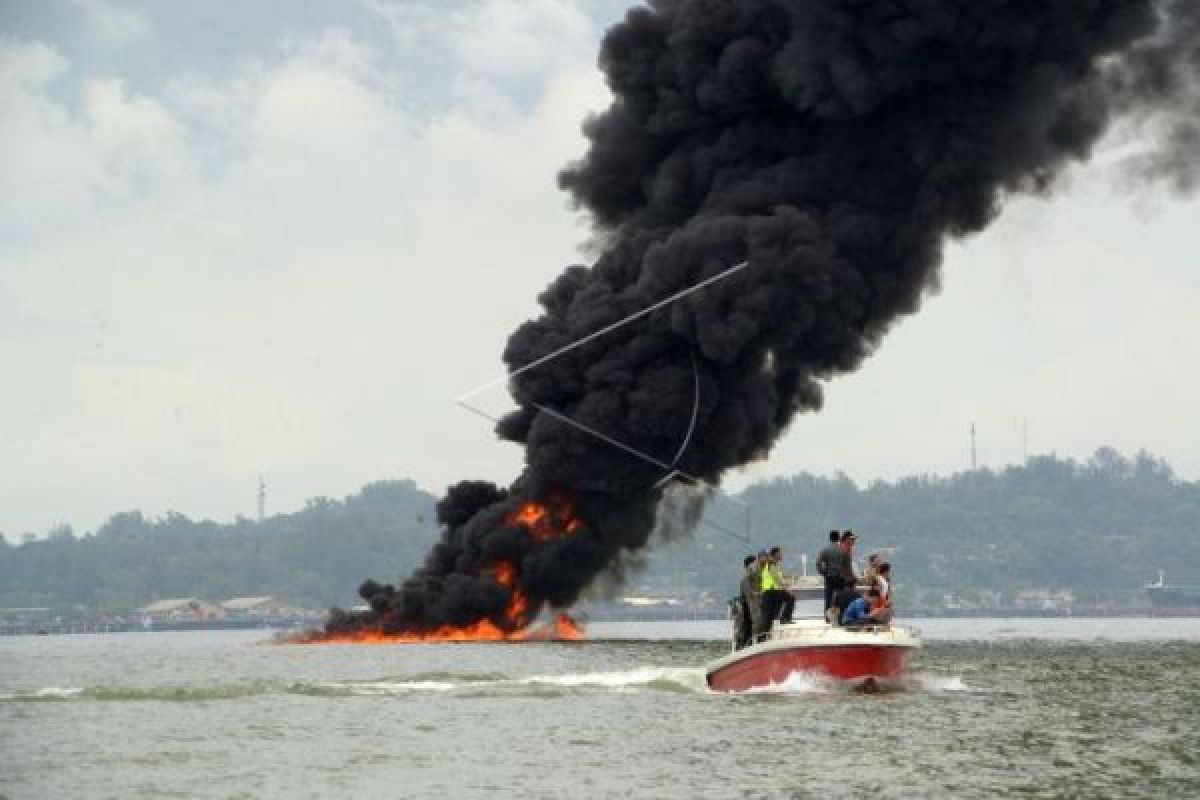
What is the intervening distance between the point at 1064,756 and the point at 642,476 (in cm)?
5565

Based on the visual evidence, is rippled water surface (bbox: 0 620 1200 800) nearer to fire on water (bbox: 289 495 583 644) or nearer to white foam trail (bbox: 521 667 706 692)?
white foam trail (bbox: 521 667 706 692)

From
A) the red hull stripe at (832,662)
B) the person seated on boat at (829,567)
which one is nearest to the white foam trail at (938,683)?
the red hull stripe at (832,662)

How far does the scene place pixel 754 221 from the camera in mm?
89500

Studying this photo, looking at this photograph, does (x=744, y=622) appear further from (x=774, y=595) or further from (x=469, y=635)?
(x=469, y=635)

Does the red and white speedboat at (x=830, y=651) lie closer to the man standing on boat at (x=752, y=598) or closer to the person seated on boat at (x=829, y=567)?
the man standing on boat at (x=752, y=598)

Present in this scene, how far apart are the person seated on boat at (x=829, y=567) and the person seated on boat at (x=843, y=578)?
60 millimetres

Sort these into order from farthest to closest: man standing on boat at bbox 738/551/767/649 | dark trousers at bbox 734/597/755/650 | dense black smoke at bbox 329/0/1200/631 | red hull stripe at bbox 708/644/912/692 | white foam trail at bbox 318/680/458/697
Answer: dense black smoke at bbox 329/0/1200/631 → white foam trail at bbox 318/680/458/697 → dark trousers at bbox 734/597/755/650 → man standing on boat at bbox 738/551/767/649 → red hull stripe at bbox 708/644/912/692

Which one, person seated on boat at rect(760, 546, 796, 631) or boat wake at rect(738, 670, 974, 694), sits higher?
person seated on boat at rect(760, 546, 796, 631)

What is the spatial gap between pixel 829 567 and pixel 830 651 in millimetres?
1985

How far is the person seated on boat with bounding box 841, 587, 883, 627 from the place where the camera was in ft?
151

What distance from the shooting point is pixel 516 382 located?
94500 millimetres

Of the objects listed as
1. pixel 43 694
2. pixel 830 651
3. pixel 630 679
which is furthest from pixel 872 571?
pixel 43 694

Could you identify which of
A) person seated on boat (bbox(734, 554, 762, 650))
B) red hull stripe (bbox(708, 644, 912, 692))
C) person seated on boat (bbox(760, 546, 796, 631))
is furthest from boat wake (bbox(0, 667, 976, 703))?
person seated on boat (bbox(760, 546, 796, 631))

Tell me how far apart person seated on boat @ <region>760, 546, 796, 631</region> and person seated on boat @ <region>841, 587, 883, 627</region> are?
1.55 meters
